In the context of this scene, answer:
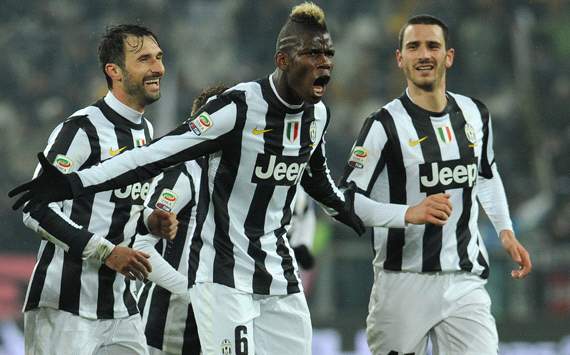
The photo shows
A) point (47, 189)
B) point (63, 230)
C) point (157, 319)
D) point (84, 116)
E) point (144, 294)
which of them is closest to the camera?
point (47, 189)

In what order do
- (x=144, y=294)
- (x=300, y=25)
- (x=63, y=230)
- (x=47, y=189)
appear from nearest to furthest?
1. (x=47, y=189)
2. (x=300, y=25)
3. (x=63, y=230)
4. (x=144, y=294)

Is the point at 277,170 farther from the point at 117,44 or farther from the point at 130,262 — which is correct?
the point at 117,44

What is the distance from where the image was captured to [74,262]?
16.2 ft

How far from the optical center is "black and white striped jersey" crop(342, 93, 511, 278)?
206 inches

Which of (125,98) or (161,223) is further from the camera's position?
(125,98)

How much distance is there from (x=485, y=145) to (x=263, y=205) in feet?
4.93

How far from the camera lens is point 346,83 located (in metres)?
11.3

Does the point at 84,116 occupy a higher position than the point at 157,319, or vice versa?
the point at 84,116

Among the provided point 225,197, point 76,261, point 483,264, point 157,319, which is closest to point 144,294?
point 157,319

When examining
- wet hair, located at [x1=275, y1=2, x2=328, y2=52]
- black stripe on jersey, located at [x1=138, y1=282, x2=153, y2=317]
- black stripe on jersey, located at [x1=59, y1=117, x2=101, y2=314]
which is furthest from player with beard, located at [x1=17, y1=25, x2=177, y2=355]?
wet hair, located at [x1=275, y1=2, x2=328, y2=52]

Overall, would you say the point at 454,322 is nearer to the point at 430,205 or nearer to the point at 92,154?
the point at 430,205

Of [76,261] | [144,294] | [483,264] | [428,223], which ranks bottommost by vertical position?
[144,294]

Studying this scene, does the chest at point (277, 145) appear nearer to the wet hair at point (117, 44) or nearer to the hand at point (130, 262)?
the hand at point (130, 262)

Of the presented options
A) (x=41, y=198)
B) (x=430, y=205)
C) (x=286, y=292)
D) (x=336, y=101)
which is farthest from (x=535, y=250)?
(x=41, y=198)
